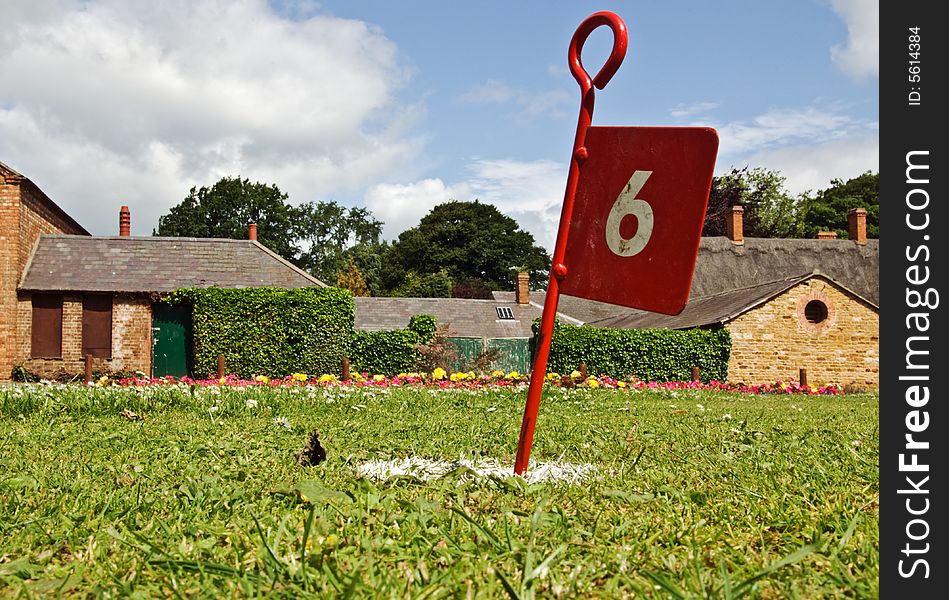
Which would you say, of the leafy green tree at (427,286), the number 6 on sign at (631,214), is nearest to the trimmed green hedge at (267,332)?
the number 6 on sign at (631,214)

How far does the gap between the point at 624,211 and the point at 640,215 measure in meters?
0.08

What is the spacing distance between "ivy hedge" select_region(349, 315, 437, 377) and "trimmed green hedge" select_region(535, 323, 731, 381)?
3.76 meters

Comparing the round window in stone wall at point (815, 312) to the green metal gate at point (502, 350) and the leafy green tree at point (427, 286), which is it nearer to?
the green metal gate at point (502, 350)

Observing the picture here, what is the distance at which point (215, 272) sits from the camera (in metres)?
23.4

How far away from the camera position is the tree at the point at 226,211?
6206cm

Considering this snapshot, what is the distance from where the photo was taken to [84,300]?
2259 cm

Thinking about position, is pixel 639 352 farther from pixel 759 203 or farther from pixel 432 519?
pixel 759 203

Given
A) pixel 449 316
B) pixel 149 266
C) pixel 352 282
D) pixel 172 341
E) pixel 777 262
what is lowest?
pixel 172 341

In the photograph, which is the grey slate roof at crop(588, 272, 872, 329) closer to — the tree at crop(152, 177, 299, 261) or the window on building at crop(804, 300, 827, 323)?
the window on building at crop(804, 300, 827, 323)

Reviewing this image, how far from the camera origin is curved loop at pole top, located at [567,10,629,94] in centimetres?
343

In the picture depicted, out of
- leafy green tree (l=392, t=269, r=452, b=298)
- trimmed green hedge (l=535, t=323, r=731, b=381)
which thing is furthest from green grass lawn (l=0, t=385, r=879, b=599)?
leafy green tree (l=392, t=269, r=452, b=298)

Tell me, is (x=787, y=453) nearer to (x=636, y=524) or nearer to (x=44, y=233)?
(x=636, y=524)

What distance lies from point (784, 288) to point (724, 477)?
69.8 feet

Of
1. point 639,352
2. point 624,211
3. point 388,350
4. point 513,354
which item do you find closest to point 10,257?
point 388,350
